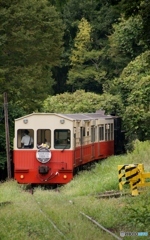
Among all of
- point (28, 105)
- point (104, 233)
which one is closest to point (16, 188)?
point (104, 233)

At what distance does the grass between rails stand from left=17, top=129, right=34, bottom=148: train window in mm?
3221

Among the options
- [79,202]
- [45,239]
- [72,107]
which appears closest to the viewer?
[45,239]

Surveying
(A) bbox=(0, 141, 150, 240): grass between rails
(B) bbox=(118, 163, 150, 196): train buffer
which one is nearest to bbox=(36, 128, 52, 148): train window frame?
(A) bbox=(0, 141, 150, 240): grass between rails

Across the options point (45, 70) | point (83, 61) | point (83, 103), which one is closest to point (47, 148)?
point (83, 103)

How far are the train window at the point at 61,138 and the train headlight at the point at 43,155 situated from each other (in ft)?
1.28

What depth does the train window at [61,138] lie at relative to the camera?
27228mm

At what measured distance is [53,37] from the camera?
51.6 m

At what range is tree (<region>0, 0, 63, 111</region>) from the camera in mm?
41750

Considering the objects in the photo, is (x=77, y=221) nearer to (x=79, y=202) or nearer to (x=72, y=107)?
(x=79, y=202)

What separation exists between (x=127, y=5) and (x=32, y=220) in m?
5.11

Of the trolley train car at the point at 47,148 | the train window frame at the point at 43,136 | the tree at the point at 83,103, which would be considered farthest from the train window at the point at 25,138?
the tree at the point at 83,103

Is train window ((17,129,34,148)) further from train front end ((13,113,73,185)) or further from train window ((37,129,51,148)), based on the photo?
train window ((37,129,51,148))

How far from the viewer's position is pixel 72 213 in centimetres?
1661

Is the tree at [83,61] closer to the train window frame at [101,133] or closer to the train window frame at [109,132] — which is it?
the train window frame at [109,132]
